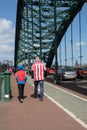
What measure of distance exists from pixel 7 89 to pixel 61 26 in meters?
53.2

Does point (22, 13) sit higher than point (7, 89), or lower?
higher

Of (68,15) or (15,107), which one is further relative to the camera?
(68,15)

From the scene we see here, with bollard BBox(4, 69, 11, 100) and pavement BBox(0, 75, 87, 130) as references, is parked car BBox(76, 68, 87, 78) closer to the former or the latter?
bollard BBox(4, 69, 11, 100)

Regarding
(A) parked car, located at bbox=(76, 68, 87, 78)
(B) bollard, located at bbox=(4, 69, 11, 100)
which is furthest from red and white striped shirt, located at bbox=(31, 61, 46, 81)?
(A) parked car, located at bbox=(76, 68, 87, 78)

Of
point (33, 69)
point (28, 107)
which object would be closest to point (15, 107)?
point (28, 107)

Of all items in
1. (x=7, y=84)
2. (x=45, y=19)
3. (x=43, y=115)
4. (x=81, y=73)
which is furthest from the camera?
(x=45, y=19)

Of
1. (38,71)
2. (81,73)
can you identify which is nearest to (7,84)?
(38,71)

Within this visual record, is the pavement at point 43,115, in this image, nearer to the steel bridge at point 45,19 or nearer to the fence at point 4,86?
the fence at point 4,86

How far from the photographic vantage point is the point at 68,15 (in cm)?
6519

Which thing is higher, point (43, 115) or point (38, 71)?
point (38, 71)

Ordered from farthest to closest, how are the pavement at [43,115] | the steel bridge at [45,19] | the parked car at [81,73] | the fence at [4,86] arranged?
1. the steel bridge at [45,19]
2. the parked car at [81,73]
3. the fence at [4,86]
4. the pavement at [43,115]

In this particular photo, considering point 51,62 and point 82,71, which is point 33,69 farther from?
point 51,62

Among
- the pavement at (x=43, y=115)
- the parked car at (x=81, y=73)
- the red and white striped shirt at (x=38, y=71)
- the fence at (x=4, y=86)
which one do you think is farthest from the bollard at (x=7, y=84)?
the parked car at (x=81, y=73)

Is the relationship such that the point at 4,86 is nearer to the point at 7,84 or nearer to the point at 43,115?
the point at 7,84
